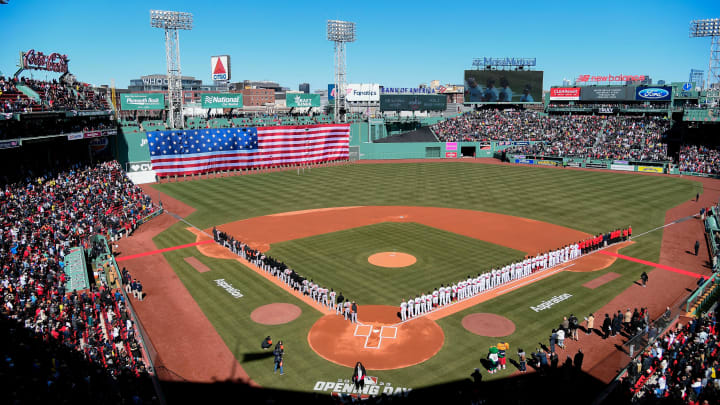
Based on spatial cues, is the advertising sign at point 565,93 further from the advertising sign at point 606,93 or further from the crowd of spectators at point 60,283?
the crowd of spectators at point 60,283

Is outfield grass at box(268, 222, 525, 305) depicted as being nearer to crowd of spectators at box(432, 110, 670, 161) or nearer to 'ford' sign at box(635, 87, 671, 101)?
crowd of spectators at box(432, 110, 670, 161)

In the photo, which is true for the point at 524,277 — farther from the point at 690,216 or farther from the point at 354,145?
the point at 354,145

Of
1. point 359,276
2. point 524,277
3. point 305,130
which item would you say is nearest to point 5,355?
point 359,276

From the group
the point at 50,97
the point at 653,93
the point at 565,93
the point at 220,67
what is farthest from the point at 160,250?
the point at 653,93

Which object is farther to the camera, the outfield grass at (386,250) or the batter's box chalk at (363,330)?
the outfield grass at (386,250)

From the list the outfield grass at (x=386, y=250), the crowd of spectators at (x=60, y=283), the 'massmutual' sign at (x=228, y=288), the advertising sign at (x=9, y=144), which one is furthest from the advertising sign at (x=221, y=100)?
the 'massmutual' sign at (x=228, y=288)

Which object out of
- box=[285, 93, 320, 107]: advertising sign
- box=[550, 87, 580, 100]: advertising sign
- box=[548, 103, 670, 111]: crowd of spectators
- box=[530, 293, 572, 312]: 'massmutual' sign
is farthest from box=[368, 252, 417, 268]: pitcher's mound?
box=[550, 87, 580, 100]: advertising sign

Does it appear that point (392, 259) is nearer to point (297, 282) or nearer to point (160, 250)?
point (297, 282)
